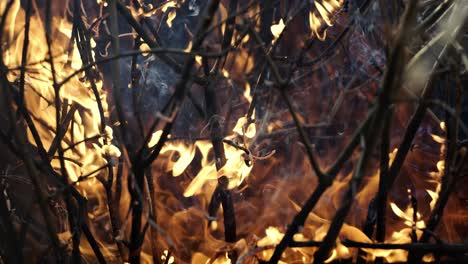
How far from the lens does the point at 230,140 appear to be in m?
1.54

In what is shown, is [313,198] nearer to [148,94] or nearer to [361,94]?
[361,94]

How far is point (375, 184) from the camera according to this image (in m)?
1.70

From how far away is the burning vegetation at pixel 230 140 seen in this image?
112 cm

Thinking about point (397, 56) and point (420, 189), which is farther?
point (420, 189)

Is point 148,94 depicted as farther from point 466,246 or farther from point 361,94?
point 466,246

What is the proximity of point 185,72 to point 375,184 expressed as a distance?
100cm

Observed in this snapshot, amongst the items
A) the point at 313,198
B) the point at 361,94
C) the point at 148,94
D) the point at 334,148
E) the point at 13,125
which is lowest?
the point at 313,198

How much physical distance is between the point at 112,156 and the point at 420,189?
1.19 m

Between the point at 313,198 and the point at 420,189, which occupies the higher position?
the point at 420,189

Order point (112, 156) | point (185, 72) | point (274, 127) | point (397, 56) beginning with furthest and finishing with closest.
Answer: point (274, 127)
point (112, 156)
point (185, 72)
point (397, 56)

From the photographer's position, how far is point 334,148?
2.12 m

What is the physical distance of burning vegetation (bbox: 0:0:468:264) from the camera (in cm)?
112

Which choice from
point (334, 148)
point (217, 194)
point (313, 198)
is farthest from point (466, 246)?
point (334, 148)

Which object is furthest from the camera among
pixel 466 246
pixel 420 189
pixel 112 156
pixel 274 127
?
pixel 274 127
